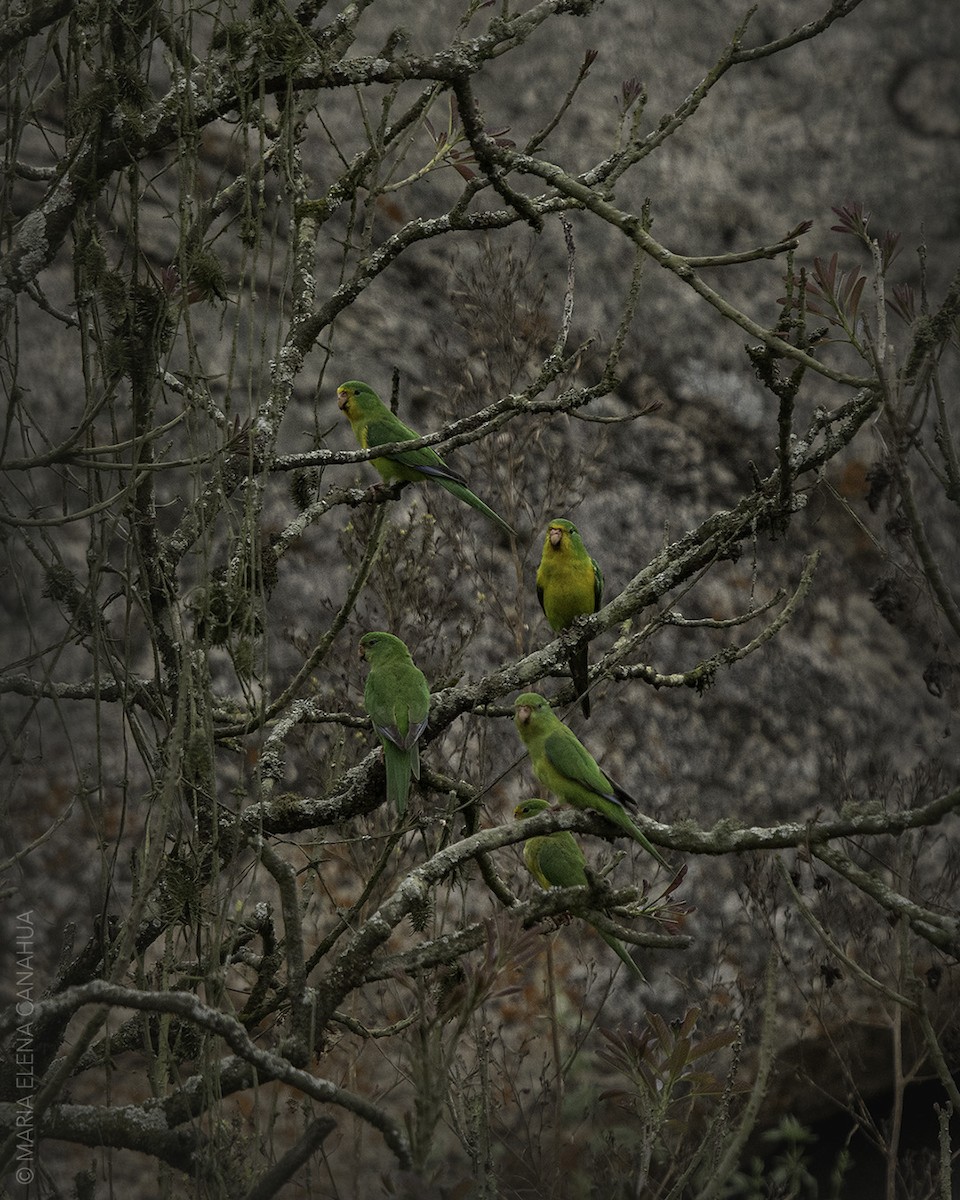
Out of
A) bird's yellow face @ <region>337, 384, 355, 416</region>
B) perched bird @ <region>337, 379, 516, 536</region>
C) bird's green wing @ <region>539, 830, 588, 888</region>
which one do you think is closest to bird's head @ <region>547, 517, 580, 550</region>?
perched bird @ <region>337, 379, 516, 536</region>

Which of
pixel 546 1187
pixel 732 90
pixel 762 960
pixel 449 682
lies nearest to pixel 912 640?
pixel 762 960

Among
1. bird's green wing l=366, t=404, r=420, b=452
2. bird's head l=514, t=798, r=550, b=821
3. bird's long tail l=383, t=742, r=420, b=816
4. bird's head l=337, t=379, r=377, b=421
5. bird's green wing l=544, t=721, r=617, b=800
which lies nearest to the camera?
bird's long tail l=383, t=742, r=420, b=816

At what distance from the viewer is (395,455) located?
3791 millimetres

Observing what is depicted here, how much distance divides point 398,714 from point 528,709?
1.50 ft

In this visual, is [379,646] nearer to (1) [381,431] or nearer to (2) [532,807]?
(2) [532,807]

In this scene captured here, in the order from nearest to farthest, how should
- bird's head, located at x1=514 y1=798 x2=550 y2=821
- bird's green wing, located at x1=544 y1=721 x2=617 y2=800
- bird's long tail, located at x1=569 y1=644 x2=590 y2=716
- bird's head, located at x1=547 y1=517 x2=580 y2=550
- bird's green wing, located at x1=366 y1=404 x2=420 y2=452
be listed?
bird's green wing, located at x1=544 y1=721 x2=617 y2=800
bird's long tail, located at x1=569 y1=644 x2=590 y2=716
bird's head, located at x1=514 y1=798 x2=550 y2=821
bird's head, located at x1=547 y1=517 x2=580 y2=550
bird's green wing, located at x1=366 y1=404 x2=420 y2=452

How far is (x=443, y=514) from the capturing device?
6.44 metres

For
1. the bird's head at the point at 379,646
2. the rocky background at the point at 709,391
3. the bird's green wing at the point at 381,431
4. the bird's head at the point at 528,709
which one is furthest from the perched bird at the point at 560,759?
the rocky background at the point at 709,391

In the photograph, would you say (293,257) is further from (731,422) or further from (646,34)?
(646,34)

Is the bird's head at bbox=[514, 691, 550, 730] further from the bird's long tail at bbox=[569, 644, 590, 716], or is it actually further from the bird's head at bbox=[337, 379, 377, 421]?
the bird's head at bbox=[337, 379, 377, 421]

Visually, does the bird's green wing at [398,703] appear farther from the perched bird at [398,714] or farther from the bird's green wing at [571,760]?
the bird's green wing at [571,760]

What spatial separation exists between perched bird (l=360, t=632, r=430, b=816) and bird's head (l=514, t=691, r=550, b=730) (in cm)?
31

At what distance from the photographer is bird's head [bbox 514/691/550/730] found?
323 centimetres

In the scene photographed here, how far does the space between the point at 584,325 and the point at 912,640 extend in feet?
9.19
